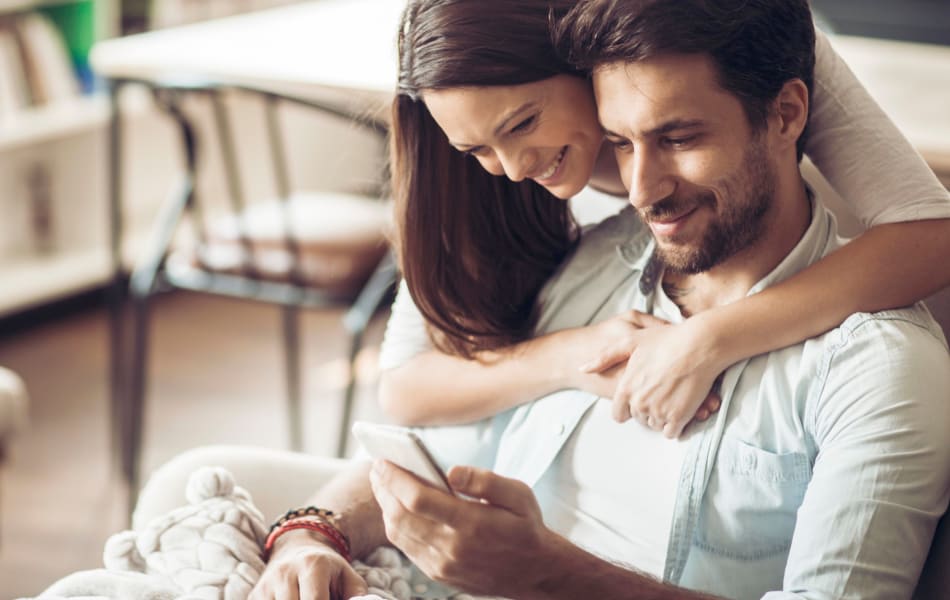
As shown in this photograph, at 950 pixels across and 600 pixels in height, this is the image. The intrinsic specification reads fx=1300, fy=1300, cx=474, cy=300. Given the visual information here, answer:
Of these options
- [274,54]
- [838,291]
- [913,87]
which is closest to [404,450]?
[838,291]

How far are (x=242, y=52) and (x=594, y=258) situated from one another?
1384 mm

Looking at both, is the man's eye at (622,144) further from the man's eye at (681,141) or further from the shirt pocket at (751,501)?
the shirt pocket at (751,501)

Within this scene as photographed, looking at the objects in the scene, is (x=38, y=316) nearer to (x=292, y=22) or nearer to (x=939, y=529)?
(x=292, y=22)

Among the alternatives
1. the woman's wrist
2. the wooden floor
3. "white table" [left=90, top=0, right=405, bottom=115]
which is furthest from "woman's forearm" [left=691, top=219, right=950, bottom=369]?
the wooden floor

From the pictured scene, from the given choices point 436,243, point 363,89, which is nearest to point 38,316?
point 363,89

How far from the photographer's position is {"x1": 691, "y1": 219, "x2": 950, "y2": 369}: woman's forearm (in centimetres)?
122

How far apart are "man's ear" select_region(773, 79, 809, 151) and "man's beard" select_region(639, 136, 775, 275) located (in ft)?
0.11

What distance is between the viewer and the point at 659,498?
1294mm

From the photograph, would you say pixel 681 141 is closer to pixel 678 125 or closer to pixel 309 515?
pixel 678 125

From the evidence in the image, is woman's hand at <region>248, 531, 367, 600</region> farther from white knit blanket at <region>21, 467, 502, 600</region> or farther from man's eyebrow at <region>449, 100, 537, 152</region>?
man's eyebrow at <region>449, 100, 537, 152</region>

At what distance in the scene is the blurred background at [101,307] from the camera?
2.84 metres

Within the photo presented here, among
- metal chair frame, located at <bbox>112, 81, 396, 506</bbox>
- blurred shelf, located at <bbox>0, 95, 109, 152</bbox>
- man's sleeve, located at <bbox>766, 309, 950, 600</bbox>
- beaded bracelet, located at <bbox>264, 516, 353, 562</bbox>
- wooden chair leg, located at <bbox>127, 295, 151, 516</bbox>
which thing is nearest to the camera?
man's sleeve, located at <bbox>766, 309, 950, 600</bbox>

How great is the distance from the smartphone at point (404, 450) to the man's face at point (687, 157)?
1.07 ft

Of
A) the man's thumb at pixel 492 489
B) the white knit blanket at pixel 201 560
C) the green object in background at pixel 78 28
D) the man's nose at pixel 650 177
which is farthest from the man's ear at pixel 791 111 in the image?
the green object in background at pixel 78 28
